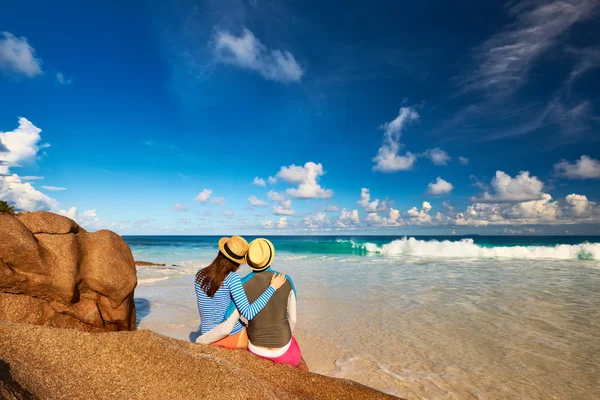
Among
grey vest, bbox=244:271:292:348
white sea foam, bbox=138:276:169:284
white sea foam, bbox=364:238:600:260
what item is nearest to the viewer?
grey vest, bbox=244:271:292:348

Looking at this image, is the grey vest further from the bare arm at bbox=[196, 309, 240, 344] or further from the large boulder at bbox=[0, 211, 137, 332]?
the large boulder at bbox=[0, 211, 137, 332]

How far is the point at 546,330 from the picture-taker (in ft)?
26.2

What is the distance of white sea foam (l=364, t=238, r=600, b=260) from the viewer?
1294 inches

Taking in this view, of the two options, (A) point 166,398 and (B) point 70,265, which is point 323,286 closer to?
(B) point 70,265

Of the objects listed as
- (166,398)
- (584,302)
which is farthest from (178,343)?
(584,302)

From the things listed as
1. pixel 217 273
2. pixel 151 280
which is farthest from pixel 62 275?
pixel 151 280

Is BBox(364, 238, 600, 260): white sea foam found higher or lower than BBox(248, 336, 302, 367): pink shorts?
higher

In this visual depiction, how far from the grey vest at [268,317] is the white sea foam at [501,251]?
32685 millimetres

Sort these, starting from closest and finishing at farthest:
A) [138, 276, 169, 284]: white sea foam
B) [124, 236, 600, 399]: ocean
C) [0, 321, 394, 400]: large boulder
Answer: [0, 321, 394, 400]: large boulder, [124, 236, 600, 399]: ocean, [138, 276, 169, 284]: white sea foam

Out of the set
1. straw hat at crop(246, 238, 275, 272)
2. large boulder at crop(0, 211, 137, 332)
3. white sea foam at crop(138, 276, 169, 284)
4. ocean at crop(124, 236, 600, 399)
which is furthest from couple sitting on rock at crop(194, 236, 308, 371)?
white sea foam at crop(138, 276, 169, 284)

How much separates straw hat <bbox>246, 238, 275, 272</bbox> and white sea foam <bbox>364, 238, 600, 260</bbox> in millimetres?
33019

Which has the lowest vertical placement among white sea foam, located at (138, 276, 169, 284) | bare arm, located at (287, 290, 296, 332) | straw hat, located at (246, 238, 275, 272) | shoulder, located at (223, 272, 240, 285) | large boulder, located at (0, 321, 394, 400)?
white sea foam, located at (138, 276, 169, 284)

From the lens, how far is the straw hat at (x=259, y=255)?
4199 mm

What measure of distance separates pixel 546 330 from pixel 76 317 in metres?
10.0
